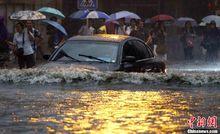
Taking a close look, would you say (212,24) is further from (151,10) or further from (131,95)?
(131,95)

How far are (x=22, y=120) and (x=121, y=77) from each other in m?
3.23

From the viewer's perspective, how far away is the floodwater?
7082 mm

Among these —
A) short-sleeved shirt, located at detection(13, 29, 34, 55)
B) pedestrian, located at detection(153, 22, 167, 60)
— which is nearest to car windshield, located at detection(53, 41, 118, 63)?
short-sleeved shirt, located at detection(13, 29, 34, 55)

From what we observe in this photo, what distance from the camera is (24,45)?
15.2m

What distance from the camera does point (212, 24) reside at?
24250 mm

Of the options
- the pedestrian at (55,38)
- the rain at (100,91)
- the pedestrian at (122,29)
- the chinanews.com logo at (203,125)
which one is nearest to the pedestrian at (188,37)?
the pedestrian at (122,29)

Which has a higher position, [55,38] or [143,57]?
[55,38]

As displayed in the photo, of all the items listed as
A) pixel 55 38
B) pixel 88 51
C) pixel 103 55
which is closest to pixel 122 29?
pixel 55 38

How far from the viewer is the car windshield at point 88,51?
1182 centimetres

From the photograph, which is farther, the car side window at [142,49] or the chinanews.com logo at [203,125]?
the car side window at [142,49]

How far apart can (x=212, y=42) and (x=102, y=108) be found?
1684cm

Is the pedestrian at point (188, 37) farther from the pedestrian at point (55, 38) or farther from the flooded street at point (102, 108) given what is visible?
the flooded street at point (102, 108)

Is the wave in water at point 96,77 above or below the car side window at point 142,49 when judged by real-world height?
below

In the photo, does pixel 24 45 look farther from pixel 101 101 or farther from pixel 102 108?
pixel 102 108
